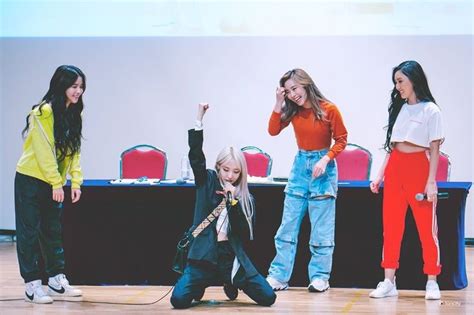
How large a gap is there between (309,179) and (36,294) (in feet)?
5.70

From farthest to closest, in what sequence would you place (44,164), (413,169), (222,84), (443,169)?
(222,84) → (443,169) → (413,169) → (44,164)

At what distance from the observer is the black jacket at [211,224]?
4637 mm

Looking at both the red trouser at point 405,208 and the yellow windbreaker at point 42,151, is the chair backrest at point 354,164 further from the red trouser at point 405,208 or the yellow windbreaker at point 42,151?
the yellow windbreaker at point 42,151

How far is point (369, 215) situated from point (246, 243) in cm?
81

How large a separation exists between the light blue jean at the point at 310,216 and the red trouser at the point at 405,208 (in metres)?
0.38

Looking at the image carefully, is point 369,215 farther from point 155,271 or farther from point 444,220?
point 155,271

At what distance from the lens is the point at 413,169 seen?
4.88m

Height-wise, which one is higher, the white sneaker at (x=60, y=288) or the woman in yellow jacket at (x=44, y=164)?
the woman in yellow jacket at (x=44, y=164)

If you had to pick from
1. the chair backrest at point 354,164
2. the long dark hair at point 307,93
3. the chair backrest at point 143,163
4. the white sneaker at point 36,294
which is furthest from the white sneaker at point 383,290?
the chair backrest at point 143,163

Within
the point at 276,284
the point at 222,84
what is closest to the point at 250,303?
the point at 276,284

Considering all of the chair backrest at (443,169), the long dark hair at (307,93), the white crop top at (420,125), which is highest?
the long dark hair at (307,93)

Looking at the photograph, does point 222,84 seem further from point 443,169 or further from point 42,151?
point 42,151

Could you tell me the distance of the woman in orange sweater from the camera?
17.0 feet

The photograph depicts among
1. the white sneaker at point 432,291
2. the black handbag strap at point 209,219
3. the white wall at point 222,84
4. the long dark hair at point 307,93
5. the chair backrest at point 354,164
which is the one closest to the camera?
the black handbag strap at point 209,219
